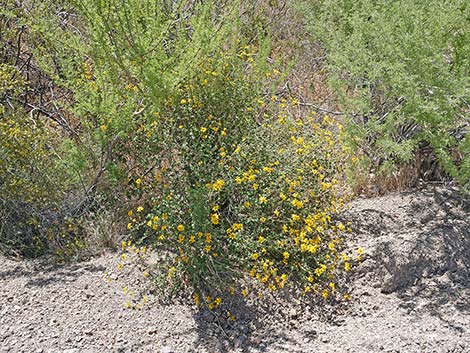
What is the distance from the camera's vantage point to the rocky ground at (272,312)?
3311mm

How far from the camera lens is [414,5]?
4.13m

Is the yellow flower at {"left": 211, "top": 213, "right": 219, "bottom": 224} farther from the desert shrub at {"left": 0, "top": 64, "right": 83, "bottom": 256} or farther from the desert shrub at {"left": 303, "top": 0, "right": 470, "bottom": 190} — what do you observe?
the desert shrub at {"left": 303, "top": 0, "right": 470, "bottom": 190}

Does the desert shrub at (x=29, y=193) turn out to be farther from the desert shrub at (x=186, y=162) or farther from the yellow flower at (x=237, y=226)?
the yellow flower at (x=237, y=226)

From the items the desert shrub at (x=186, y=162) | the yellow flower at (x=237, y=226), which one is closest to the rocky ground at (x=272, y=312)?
the desert shrub at (x=186, y=162)

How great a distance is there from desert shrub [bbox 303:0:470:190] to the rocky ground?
0.62 metres

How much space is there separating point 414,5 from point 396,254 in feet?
5.72

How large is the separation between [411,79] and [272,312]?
1.67 meters

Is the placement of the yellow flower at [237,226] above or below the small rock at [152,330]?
above

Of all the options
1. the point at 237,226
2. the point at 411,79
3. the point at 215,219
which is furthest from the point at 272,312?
the point at 411,79

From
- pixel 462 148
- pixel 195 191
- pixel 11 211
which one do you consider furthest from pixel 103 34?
pixel 462 148

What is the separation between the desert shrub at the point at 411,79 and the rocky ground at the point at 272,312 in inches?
24.3

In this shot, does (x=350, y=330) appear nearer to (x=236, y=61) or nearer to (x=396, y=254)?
(x=396, y=254)

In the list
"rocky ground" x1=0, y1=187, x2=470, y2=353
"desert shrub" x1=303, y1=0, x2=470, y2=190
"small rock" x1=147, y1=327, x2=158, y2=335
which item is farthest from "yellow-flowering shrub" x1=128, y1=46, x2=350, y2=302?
"desert shrub" x1=303, y1=0, x2=470, y2=190

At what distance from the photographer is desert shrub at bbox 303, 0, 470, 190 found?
146 inches
